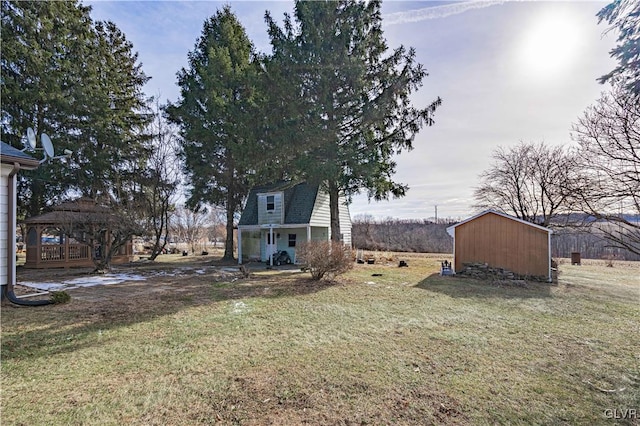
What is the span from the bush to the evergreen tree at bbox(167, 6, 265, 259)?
248 inches

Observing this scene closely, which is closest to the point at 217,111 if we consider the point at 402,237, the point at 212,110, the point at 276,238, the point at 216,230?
the point at 212,110

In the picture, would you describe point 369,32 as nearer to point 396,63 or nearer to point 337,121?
point 396,63

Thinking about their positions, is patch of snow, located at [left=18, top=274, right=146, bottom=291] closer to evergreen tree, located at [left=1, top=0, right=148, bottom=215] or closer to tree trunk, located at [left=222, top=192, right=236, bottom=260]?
evergreen tree, located at [left=1, top=0, right=148, bottom=215]

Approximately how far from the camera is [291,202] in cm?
1781

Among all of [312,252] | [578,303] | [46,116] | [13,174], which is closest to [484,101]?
[578,303]

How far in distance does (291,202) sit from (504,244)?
434 inches

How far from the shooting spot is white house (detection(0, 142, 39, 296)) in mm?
6668

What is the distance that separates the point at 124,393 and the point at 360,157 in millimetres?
10506

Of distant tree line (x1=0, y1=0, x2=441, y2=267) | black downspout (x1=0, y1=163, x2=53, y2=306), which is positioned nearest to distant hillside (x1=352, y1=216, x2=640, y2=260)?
distant tree line (x1=0, y1=0, x2=441, y2=267)

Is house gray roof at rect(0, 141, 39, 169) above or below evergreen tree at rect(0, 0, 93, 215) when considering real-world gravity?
below

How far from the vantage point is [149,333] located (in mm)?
5184

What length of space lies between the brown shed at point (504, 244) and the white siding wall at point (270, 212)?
9.04 metres

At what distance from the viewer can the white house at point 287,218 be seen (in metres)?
16.7

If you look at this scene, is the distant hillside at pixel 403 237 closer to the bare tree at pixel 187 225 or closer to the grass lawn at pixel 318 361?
the bare tree at pixel 187 225
